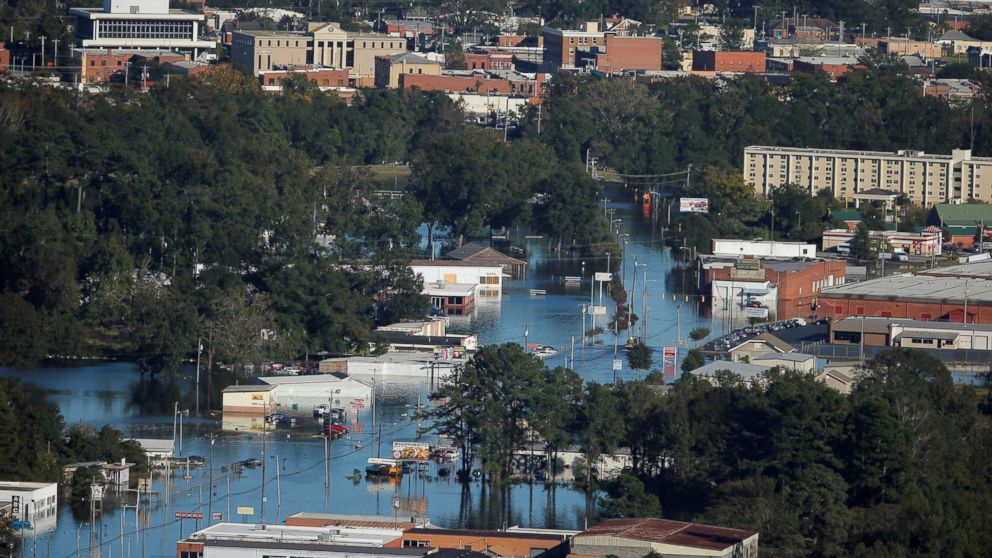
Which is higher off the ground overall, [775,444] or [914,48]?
[914,48]

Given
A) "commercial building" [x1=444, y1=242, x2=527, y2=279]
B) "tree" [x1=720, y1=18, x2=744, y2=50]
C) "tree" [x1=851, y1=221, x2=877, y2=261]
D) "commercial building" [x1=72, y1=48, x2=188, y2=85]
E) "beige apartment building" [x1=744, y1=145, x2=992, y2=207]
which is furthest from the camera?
"tree" [x1=720, y1=18, x2=744, y2=50]

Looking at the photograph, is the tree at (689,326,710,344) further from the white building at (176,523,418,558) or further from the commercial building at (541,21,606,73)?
the commercial building at (541,21,606,73)

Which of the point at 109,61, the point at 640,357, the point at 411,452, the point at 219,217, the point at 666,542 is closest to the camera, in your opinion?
the point at 666,542

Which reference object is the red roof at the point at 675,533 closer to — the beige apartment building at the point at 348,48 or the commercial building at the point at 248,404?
the commercial building at the point at 248,404

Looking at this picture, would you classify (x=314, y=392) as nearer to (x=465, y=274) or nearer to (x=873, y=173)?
(x=465, y=274)

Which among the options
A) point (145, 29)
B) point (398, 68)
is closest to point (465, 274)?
point (398, 68)

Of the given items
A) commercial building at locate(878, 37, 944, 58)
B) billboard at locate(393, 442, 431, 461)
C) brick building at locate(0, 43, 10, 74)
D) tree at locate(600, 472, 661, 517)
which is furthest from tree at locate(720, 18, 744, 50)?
tree at locate(600, 472, 661, 517)
